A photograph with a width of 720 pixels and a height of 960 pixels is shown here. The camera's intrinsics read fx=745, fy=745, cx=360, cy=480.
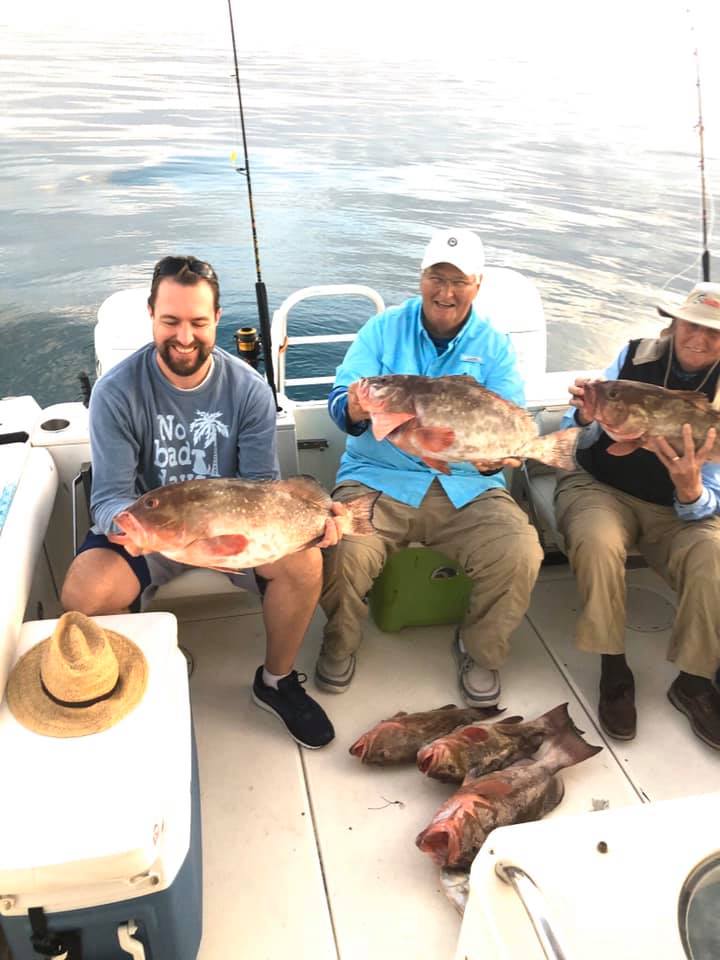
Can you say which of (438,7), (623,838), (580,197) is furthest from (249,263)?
(438,7)

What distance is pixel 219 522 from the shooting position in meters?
1.75

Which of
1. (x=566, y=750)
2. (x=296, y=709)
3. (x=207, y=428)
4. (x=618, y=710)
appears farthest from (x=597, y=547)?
(x=207, y=428)

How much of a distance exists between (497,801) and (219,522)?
1110mm

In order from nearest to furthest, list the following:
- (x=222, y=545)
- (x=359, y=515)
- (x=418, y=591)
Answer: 1. (x=222, y=545)
2. (x=359, y=515)
3. (x=418, y=591)

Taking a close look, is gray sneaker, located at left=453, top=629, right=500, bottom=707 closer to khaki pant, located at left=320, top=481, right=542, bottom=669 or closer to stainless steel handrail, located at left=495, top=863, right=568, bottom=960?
khaki pant, located at left=320, top=481, right=542, bottom=669

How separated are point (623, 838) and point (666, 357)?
6.12 feet

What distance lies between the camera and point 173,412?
87.5 inches

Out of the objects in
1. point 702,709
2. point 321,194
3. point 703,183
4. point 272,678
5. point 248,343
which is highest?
point 321,194

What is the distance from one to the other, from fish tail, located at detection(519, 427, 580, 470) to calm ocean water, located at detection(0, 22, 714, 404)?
19.9 ft

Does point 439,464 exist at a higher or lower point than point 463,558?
higher

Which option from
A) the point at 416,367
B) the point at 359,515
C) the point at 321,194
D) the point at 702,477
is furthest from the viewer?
the point at 321,194

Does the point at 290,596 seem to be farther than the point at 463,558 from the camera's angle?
No

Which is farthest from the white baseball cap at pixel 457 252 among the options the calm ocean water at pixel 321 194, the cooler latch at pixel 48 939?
the calm ocean water at pixel 321 194

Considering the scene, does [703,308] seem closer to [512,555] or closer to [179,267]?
[512,555]
